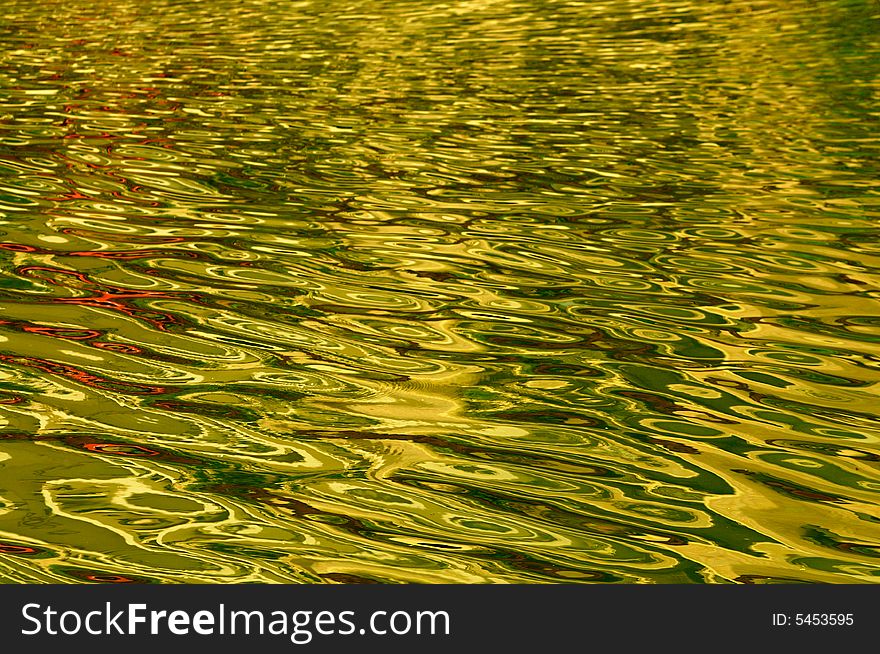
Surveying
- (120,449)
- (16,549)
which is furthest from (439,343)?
(16,549)

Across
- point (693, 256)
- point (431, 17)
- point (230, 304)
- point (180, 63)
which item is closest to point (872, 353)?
point (693, 256)

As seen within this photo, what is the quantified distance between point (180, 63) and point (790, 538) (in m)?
19.0

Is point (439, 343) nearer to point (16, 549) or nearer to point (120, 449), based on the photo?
point (120, 449)

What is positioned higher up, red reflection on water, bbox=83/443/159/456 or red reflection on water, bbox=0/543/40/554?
red reflection on water, bbox=83/443/159/456

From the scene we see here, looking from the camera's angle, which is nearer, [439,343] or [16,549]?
[16,549]

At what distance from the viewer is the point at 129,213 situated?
10.5 metres

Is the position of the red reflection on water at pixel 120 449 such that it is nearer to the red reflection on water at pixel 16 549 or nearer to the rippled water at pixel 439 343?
the rippled water at pixel 439 343

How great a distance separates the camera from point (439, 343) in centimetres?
736

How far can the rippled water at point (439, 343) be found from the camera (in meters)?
5.14

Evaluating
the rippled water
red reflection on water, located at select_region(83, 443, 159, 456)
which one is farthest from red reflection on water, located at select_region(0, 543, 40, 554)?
red reflection on water, located at select_region(83, 443, 159, 456)

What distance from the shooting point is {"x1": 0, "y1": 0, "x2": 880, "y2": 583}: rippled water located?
5.14 meters

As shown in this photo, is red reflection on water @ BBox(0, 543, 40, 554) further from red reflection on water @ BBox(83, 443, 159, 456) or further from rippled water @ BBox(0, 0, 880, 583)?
red reflection on water @ BBox(83, 443, 159, 456)

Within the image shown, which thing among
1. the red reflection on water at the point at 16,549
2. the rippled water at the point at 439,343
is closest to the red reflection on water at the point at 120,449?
the rippled water at the point at 439,343

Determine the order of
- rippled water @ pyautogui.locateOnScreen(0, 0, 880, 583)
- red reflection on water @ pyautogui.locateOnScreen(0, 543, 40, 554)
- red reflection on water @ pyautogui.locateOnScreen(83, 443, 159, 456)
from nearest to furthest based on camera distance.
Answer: red reflection on water @ pyautogui.locateOnScreen(0, 543, 40, 554) → rippled water @ pyautogui.locateOnScreen(0, 0, 880, 583) → red reflection on water @ pyautogui.locateOnScreen(83, 443, 159, 456)
